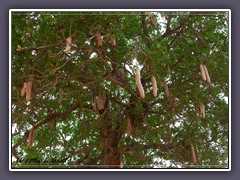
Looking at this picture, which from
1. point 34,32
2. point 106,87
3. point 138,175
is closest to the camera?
point 138,175

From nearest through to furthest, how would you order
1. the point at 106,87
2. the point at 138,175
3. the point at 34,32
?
→ the point at 138,175, the point at 34,32, the point at 106,87

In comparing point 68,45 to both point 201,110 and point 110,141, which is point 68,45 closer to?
point 110,141

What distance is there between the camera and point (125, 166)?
330cm

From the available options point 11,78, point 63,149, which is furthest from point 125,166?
point 11,78

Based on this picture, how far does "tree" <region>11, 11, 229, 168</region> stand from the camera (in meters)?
3.32

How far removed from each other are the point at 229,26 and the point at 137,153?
115cm

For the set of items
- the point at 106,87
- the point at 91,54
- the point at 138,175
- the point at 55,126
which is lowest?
the point at 138,175

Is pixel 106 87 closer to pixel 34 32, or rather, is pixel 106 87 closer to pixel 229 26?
pixel 34 32

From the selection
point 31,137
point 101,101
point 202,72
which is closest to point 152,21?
point 202,72

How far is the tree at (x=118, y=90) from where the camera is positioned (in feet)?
10.9

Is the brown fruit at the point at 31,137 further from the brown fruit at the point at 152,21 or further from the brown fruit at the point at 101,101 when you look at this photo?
the brown fruit at the point at 152,21

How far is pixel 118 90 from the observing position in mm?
3680

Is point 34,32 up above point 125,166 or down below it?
above
